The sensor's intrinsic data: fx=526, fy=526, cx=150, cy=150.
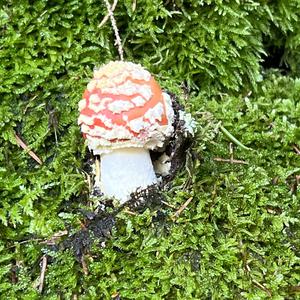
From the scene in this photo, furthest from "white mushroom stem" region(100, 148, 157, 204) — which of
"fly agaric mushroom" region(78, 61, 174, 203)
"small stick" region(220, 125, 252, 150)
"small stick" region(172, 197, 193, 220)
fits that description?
"small stick" region(220, 125, 252, 150)

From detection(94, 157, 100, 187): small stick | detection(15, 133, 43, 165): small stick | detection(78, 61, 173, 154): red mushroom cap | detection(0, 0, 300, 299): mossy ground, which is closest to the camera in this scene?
detection(78, 61, 173, 154): red mushroom cap

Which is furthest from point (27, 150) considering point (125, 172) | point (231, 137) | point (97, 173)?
point (231, 137)

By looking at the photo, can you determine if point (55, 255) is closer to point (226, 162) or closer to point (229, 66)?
point (226, 162)

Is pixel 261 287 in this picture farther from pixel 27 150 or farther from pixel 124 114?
pixel 27 150

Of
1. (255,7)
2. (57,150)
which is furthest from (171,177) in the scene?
(255,7)

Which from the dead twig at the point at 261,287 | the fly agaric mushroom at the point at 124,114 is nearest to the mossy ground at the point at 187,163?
the dead twig at the point at 261,287

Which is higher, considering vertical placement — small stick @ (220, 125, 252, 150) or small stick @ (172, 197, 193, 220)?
small stick @ (220, 125, 252, 150)

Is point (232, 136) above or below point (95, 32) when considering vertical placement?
below

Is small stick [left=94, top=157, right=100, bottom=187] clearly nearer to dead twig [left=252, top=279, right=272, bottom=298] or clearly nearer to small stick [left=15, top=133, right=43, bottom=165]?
small stick [left=15, top=133, right=43, bottom=165]
